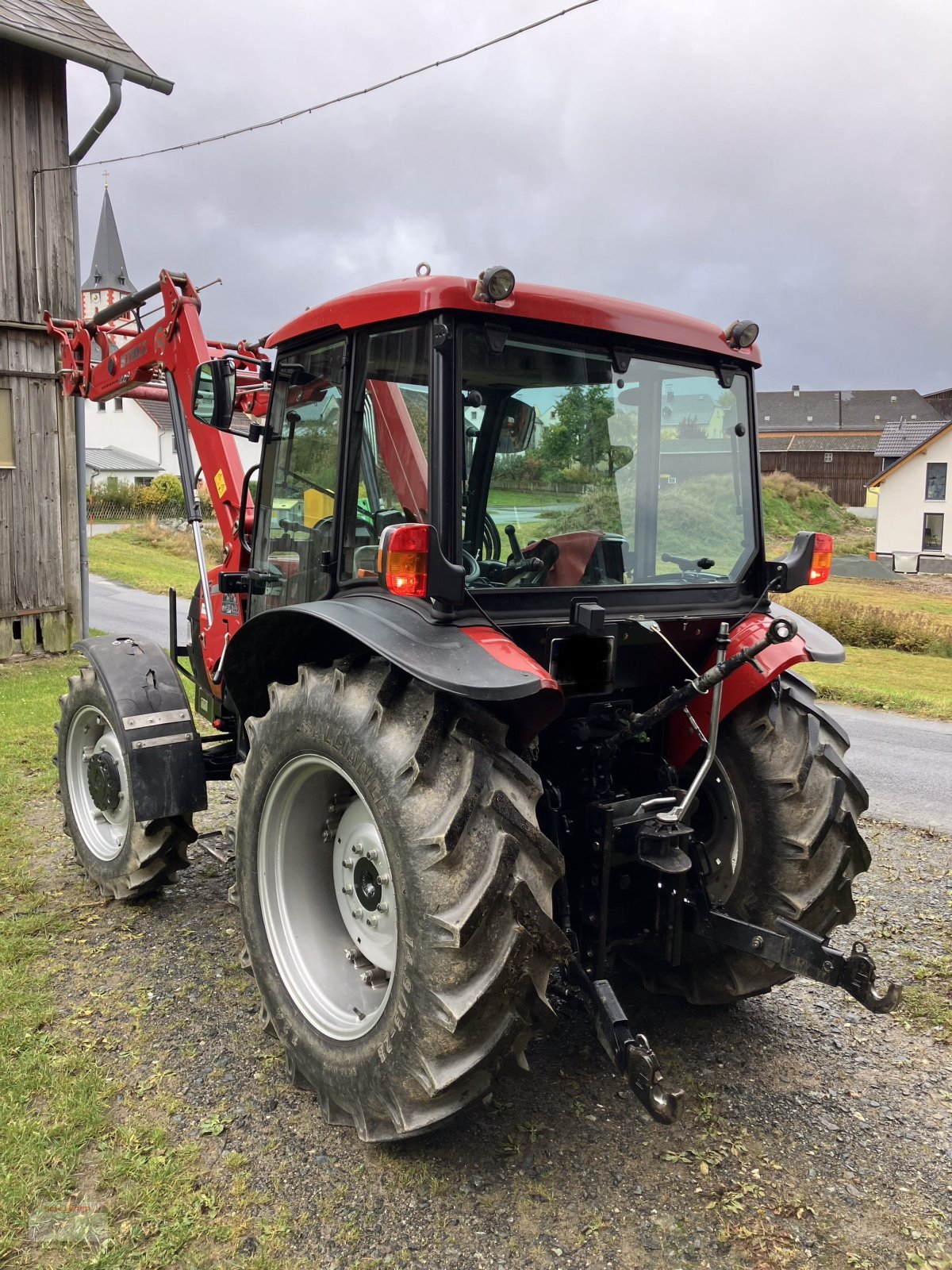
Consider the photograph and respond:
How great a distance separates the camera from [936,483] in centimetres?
4575

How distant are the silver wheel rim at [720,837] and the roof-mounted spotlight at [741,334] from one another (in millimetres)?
1434

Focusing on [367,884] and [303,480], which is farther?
[303,480]

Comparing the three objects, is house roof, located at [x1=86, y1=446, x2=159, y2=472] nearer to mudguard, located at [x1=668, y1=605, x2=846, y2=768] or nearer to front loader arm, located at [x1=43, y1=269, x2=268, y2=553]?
front loader arm, located at [x1=43, y1=269, x2=268, y2=553]

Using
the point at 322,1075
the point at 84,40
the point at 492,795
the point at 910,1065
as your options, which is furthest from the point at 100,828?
the point at 84,40

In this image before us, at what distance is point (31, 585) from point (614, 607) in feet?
29.0

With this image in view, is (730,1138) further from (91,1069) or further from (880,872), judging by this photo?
(880,872)

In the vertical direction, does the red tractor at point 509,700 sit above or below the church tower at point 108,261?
below

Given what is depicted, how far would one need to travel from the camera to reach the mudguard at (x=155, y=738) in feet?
13.4

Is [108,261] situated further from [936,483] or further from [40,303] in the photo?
[40,303]

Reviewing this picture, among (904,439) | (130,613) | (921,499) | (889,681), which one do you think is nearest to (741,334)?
(889,681)

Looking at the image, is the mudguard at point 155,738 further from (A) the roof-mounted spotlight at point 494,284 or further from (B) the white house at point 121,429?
(B) the white house at point 121,429

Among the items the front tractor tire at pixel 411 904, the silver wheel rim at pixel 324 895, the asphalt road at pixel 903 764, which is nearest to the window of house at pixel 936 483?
the asphalt road at pixel 903 764

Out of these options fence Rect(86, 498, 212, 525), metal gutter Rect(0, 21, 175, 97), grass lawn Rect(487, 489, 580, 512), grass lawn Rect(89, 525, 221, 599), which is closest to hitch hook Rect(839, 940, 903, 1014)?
grass lawn Rect(487, 489, 580, 512)

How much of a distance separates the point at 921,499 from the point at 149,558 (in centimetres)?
3606
